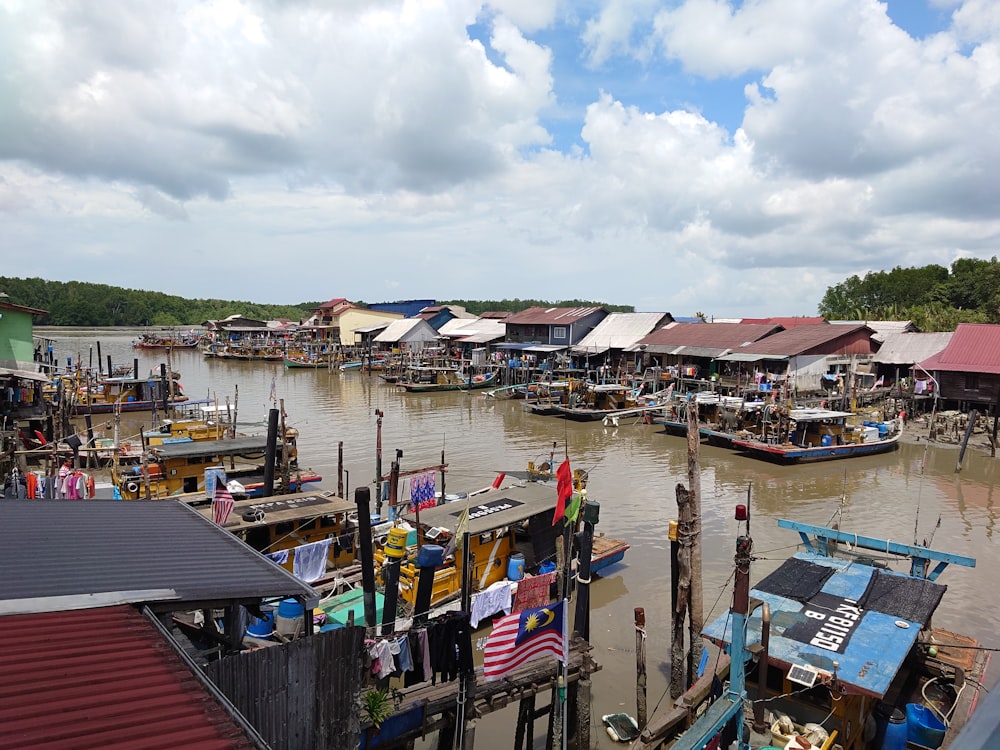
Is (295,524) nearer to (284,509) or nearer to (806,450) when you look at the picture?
(284,509)

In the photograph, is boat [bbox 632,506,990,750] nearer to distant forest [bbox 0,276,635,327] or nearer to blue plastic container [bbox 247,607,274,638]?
blue plastic container [bbox 247,607,274,638]

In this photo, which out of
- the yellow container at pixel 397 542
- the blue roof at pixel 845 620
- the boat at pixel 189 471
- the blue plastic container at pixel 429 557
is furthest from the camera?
the boat at pixel 189 471

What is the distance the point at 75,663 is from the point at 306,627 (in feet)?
11.0

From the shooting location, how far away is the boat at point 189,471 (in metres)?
20.5

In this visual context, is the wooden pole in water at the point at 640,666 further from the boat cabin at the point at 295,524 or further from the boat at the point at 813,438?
the boat at the point at 813,438

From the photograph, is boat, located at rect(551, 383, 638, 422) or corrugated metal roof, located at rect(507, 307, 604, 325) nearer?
boat, located at rect(551, 383, 638, 422)

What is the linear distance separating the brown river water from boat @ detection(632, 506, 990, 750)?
1.83 m

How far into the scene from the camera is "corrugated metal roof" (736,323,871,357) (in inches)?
1624

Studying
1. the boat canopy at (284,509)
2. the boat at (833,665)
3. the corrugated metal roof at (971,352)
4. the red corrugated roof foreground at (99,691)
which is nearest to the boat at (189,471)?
the boat canopy at (284,509)

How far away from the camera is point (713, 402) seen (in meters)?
35.7

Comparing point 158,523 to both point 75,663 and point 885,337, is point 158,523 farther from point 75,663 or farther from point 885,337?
point 885,337

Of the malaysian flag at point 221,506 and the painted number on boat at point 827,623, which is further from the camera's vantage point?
the malaysian flag at point 221,506

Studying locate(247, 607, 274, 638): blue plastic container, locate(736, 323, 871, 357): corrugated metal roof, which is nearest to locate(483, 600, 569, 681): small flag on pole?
locate(247, 607, 274, 638): blue plastic container

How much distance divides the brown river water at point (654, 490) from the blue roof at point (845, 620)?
9.02ft
